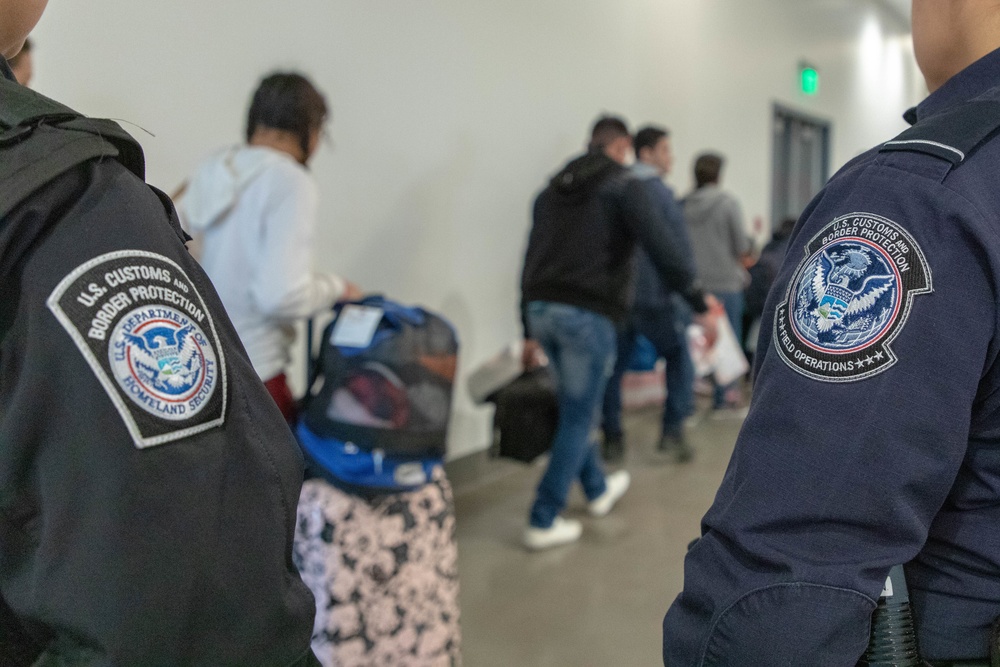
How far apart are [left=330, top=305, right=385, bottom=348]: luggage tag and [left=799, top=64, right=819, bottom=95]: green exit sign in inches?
268

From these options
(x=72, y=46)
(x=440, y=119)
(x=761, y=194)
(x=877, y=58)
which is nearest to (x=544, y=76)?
(x=440, y=119)

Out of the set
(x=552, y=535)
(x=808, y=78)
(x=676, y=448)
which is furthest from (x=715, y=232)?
(x=808, y=78)

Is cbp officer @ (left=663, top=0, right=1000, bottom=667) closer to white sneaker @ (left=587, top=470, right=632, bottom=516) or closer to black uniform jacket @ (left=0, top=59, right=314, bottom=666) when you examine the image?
black uniform jacket @ (left=0, top=59, right=314, bottom=666)

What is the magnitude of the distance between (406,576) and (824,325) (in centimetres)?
135

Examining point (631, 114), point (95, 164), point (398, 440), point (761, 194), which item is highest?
point (95, 164)

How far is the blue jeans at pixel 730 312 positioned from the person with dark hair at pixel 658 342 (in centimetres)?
61

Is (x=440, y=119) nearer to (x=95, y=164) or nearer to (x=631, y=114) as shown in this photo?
(x=631, y=114)

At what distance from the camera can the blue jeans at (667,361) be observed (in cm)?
417

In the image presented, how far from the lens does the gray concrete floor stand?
2.41 metres

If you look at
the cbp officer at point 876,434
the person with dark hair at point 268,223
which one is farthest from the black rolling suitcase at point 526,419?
the cbp officer at point 876,434

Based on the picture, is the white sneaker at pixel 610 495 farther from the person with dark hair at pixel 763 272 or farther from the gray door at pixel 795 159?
the gray door at pixel 795 159

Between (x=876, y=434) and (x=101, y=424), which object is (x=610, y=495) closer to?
Answer: (x=876, y=434)

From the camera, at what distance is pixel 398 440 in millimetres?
1803

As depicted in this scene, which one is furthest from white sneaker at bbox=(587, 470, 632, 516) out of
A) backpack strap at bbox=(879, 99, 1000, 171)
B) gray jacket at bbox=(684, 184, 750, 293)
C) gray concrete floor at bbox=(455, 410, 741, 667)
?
backpack strap at bbox=(879, 99, 1000, 171)
